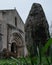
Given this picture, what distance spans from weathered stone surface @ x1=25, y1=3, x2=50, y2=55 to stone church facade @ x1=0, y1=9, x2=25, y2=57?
669 inches

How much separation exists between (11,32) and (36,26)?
1958cm

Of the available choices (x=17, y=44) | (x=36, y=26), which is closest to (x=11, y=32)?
(x=17, y=44)

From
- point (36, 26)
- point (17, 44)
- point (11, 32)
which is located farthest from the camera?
point (17, 44)

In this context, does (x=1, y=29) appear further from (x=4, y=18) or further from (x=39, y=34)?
(x=39, y=34)

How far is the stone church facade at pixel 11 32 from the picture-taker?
2842cm

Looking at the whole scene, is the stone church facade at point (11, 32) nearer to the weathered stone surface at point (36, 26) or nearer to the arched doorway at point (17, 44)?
the arched doorway at point (17, 44)

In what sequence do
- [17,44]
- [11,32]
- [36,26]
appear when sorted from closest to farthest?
[36,26], [11,32], [17,44]

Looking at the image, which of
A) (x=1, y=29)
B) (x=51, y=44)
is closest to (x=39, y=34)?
(x=51, y=44)

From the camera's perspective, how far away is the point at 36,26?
399 inches

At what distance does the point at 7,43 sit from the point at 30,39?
1912cm

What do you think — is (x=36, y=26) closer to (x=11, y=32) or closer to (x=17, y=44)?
(x=11, y=32)

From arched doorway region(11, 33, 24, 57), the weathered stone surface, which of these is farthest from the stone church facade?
the weathered stone surface

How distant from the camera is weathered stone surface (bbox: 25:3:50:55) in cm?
985

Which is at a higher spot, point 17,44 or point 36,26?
point 36,26
